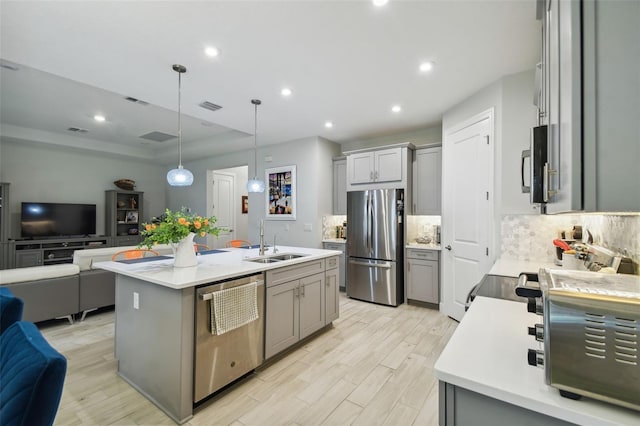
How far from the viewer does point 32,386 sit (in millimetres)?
609

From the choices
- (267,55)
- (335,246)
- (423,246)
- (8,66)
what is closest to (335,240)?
(335,246)

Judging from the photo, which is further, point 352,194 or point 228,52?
point 352,194

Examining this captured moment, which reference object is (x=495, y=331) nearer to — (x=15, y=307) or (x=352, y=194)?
(x=15, y=307)

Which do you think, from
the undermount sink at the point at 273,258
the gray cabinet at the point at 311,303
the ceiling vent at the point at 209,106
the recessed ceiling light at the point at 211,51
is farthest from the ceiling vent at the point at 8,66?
the gray cabinet at the point at 311,303

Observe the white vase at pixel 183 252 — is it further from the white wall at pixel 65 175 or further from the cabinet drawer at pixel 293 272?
the white wall at pixel 65 175

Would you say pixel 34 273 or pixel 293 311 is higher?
pixel 34 273

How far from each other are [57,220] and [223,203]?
333 cm

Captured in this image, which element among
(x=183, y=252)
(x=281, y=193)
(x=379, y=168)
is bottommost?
(x=183, y=252)

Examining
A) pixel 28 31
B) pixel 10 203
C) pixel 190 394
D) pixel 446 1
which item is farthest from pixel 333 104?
pixel 10 203

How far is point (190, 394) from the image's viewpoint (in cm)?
188

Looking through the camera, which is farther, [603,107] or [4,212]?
[4,212]

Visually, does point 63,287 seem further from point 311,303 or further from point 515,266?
point 515,266

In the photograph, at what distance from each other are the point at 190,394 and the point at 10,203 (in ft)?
20.9

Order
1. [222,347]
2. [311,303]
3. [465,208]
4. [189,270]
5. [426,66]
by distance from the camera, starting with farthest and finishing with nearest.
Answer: [465,208] → [311,303] → [426,66] → [189,270] → [222,347]
